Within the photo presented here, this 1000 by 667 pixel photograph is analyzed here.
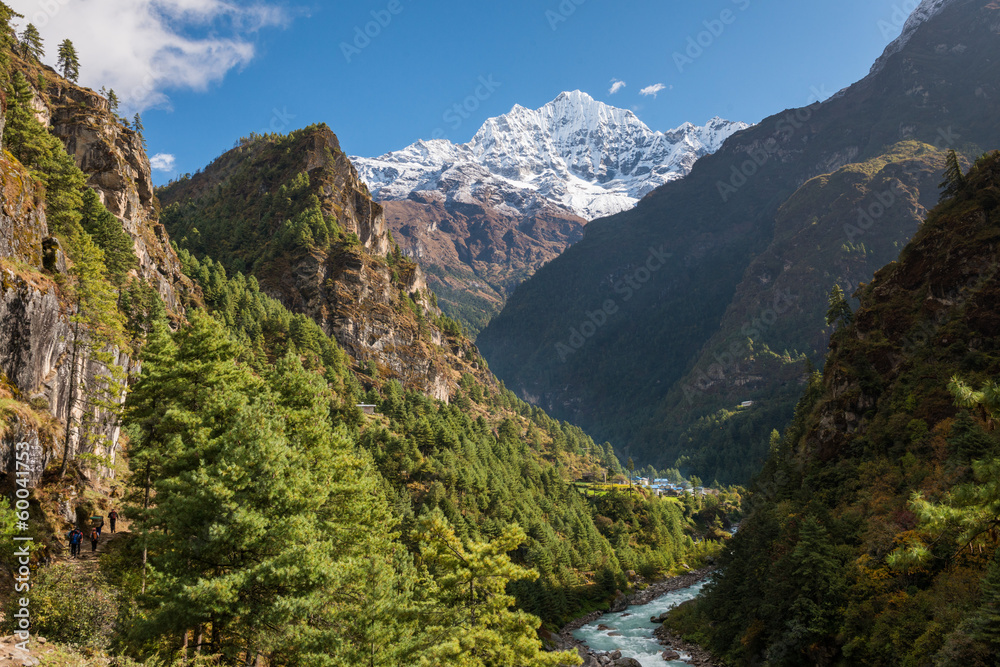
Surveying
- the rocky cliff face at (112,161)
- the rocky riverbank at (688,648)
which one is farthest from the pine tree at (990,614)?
the rocky cliff face at (112,161)

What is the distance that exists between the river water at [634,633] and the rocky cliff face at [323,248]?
76.3 m

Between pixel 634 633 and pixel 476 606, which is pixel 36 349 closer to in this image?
pixel 476 606

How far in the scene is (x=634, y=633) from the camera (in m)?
80.2

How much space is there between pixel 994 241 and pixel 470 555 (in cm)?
5993

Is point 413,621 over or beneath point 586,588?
over

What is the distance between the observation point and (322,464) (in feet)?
102

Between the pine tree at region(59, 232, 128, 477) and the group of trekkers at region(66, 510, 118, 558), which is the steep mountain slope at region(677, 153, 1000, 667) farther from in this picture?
the pine tree at region(59, 232, 128, 477)

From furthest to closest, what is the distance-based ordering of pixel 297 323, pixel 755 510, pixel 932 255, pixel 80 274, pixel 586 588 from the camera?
pixel 297 323 < pixel 586 588 < pixel 755 510 < pixel 932 255 < pixel 80 274

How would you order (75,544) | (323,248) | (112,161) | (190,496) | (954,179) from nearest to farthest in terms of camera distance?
(190,496)
(75,544)
(954,179)
(112,161)
(323,248)

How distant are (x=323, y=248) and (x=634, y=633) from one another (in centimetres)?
11307

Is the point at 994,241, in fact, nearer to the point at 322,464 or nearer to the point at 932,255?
the point at 932,255

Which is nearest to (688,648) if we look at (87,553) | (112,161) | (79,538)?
(87,553)

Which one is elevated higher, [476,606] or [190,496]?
[190,496]

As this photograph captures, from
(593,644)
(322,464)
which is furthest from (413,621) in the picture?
(593,644)
